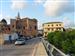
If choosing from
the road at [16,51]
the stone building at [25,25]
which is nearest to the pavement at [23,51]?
the road at [16,51]

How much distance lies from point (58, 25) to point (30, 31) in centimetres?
2155

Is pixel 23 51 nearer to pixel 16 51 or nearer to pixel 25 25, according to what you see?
pixel 16 51

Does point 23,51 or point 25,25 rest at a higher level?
point 25,25

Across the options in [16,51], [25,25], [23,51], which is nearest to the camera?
[23,51]

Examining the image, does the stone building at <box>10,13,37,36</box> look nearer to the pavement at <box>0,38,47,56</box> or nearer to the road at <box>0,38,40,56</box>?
the road at <box>0,38,40,56</box>

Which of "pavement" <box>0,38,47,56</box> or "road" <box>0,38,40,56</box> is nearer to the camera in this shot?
"pavement" <box>0,38,47,56</box>

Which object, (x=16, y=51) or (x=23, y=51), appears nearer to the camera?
(x=23, y=51)

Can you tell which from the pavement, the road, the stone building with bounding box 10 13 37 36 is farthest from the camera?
the stone building with bounding box 10 13 37 36

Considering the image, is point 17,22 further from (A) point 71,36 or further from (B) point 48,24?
(A) point 71,36

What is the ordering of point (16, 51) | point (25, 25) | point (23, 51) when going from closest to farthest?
1. point (23, 51)
2. point (16, 51)
3. point (25, 25)

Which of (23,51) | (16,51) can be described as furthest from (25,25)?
(23,51)

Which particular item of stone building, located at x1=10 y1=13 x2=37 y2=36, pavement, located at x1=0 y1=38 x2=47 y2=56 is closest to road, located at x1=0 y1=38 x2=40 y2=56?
pavement, located at x1=0 y1=38 x2=47 y2=56

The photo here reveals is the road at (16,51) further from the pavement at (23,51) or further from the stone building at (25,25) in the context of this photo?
the stone building at (25,25)

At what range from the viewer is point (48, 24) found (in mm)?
172625
